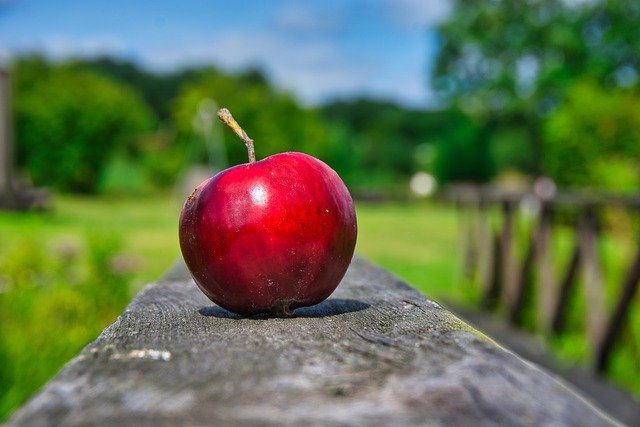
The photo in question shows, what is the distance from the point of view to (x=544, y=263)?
658 centimetres

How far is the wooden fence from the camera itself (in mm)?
5164

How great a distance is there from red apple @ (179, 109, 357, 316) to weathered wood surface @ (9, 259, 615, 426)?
221 mm

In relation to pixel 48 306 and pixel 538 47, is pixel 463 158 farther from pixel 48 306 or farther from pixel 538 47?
pixel 48 306

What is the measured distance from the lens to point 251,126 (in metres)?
34.2

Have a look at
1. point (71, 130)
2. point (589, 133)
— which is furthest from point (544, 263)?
point (71, 130)

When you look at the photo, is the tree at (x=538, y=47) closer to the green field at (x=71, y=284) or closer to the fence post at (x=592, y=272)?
the green field at (x=71, y=284)

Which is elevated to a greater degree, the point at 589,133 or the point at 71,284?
the point at 589,133

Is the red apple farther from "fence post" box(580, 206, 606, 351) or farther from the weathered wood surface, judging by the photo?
"fence post" box(580, 206, 606, 351)

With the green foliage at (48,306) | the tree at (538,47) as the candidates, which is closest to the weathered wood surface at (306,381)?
the green foliage at (48,306)

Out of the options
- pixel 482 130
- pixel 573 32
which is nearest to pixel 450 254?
pixel 573 32

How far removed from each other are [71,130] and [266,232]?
2502 cm

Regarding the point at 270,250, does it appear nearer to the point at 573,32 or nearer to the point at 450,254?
the point at 450,254

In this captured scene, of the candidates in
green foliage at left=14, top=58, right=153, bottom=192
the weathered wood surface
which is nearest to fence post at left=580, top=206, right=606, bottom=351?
the weathered wood surface

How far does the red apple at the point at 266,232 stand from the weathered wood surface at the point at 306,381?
0.72 ft
